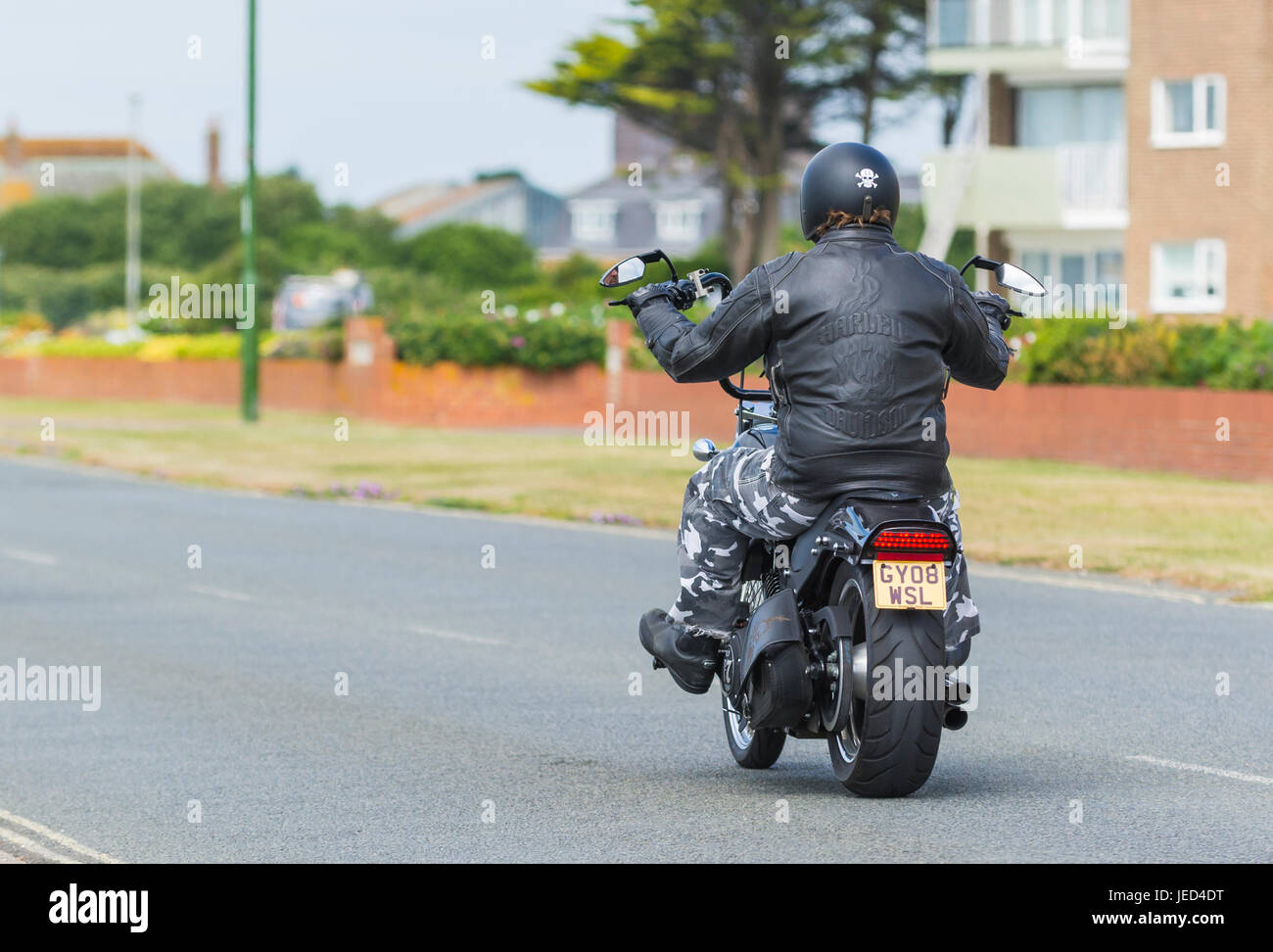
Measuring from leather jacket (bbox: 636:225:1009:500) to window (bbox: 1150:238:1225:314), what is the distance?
105ft

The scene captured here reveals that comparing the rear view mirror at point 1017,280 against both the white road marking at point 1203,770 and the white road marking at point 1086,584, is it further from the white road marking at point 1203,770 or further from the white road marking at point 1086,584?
the white road marking at point 1086,584

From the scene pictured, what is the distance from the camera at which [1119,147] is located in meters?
41.6

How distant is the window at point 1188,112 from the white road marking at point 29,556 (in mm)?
25425

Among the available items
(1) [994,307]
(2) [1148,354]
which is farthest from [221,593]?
(2) [1148,354]

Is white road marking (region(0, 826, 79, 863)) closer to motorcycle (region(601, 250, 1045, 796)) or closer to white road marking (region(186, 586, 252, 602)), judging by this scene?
motorcycle (region(601, 250, 1045, 796))

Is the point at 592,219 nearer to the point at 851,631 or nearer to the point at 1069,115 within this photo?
the point at 1069,115

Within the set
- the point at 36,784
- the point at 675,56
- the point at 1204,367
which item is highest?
the point at 675,56

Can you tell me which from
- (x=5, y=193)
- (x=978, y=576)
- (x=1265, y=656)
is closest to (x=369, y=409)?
(x=978, y=576)

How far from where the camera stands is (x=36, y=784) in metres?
8.02

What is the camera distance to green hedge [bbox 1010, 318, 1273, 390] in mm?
23453

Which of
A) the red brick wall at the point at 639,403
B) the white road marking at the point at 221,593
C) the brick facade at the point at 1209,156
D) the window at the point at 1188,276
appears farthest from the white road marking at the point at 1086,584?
the window at the point at 1188,276

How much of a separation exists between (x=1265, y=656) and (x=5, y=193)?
453 feet

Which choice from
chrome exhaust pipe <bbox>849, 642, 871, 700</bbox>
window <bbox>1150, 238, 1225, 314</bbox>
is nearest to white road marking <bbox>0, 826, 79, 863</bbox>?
chrome exhaust pipe <bbox>849, 642, 871, 700</bbox>
